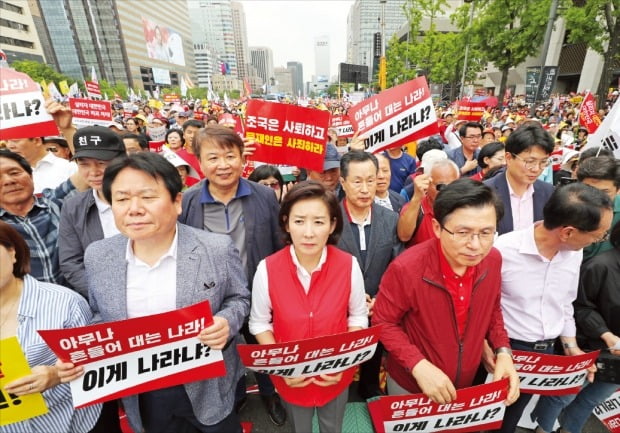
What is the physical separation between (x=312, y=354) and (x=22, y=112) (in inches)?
143

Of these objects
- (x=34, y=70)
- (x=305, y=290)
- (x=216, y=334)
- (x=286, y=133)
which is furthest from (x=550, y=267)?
(x=34, y=70)

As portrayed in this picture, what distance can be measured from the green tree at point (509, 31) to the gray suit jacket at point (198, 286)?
63.1 feet

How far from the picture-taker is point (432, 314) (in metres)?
1.79

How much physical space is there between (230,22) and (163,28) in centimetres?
6227

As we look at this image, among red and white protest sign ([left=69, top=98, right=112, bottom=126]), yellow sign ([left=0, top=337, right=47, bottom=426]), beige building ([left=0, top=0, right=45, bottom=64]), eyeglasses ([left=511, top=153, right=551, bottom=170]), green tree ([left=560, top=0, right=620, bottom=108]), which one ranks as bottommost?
yellow sign ([left=0, top=337, right=47, bottom=426])

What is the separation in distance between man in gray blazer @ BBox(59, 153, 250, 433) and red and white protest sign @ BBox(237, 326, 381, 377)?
8.9 inches

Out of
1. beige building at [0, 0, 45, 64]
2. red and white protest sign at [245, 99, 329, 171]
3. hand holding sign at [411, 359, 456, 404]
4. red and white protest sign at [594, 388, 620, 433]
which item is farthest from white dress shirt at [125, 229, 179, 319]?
beige building at [0, 0, 45, 64]

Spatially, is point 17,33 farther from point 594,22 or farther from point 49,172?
point 594,22

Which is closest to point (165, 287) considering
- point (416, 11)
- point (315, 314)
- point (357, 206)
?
point (315, 314)

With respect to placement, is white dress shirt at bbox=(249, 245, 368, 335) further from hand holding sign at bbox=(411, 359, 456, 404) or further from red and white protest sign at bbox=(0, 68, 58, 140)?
red and white protest sign at bbox=(0, 68, 58, 140)

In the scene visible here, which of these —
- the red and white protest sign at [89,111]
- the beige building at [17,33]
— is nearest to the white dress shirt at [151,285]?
the red and white protest sign at [89,111]

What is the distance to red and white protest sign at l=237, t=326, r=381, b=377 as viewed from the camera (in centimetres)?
161

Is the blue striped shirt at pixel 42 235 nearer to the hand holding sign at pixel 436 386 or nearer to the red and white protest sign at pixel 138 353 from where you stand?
the red and white protest sign at pixel 138 353

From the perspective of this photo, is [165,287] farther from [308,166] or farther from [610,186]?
[610,186]
